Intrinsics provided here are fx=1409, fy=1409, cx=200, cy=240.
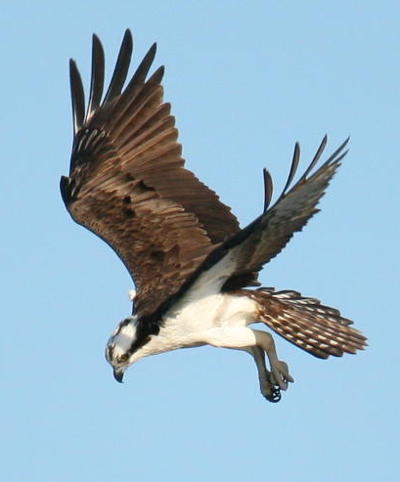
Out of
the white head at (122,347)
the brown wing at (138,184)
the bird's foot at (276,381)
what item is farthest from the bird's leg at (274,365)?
the white head at (122,347)

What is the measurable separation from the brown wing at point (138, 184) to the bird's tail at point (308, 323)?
25.7 inches

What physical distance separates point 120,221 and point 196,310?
1.51 meters

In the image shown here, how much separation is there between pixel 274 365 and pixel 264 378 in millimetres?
206

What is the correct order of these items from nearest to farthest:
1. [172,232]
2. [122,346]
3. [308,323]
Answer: [122,346] < [308,323] < [172,232]

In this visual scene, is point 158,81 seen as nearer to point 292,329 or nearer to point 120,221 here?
point 120,221

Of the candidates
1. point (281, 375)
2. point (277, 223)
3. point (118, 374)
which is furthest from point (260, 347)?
point (277, 223)

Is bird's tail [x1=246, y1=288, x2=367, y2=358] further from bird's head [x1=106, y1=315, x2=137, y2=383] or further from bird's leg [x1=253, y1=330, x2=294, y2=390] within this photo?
bird's head [x1=106, y1=315, x2=137, y2=383]

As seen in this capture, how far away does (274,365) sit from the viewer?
35.4ft

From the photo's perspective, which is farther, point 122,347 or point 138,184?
point 138,184

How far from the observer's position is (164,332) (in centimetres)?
1009

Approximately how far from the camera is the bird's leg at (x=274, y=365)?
1059cm

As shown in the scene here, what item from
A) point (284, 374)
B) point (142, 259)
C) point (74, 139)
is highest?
point (74, 139)

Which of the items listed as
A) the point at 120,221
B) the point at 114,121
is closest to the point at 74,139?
the point at 114,121

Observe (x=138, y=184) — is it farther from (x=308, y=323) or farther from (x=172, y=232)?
(x=308, y=323)
